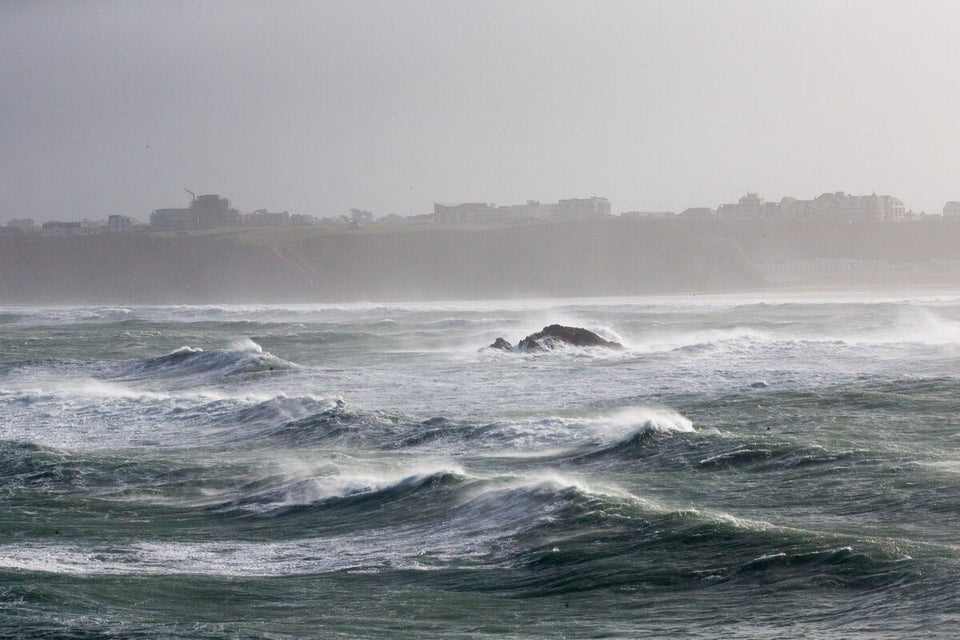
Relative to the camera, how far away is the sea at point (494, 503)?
9.12 meters

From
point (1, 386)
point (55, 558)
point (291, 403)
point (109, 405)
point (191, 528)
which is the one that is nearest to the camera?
point (55, 558)

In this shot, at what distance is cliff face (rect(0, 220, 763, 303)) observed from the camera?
4508 inches

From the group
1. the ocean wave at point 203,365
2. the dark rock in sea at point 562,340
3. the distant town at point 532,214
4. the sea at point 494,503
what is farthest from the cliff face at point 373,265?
the sea at point 494,503

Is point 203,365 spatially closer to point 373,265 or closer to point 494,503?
point 494,503

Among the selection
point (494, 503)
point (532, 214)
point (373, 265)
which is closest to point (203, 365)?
point (494, 503)

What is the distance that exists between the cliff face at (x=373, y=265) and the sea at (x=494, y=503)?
83.4 m

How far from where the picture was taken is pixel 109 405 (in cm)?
2542

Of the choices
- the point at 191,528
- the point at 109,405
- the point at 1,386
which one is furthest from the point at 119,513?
the point at 1,386

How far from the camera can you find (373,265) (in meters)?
124

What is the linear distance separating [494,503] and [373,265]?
111m

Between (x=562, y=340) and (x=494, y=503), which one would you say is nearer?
(x=494, y=503)

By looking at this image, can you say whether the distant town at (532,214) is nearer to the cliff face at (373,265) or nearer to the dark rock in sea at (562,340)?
the cliff face at (373,265)

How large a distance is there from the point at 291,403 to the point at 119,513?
30.0ft

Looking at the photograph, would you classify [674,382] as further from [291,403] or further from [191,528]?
[191,528]
